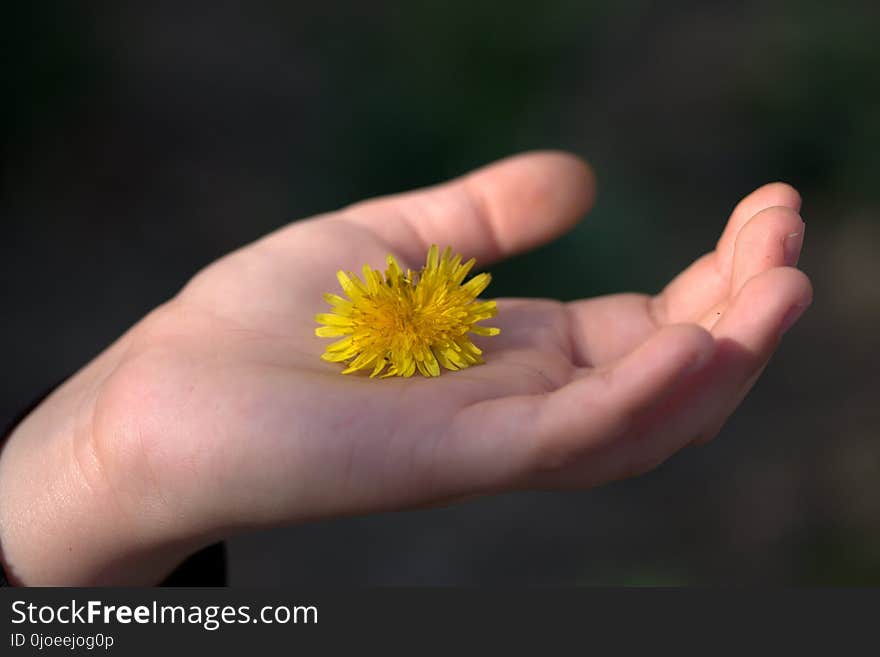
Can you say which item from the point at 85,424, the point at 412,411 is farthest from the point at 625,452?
the point at 85,424

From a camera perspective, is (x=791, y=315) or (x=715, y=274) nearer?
(x=791, y=315)

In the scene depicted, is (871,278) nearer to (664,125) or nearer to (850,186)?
(850,186)

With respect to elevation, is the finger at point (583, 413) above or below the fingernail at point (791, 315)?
below

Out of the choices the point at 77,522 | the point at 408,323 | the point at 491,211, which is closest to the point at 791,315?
the point at 408,323

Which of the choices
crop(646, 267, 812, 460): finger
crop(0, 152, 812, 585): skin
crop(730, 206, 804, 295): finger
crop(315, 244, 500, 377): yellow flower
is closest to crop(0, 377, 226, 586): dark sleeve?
crop(0, 152, 812, 585): skin

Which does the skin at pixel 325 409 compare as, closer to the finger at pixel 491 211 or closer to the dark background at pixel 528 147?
the finger at pixel 491 211

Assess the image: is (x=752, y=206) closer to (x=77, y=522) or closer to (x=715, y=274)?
(x=715, y=274)

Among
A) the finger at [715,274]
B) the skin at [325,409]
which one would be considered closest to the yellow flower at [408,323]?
the skin at [325,409]
